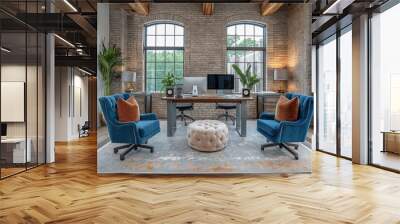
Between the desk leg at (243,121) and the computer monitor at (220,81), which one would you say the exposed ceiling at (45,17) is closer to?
the computer monitor at (220,81)

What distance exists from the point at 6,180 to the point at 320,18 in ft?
15.9

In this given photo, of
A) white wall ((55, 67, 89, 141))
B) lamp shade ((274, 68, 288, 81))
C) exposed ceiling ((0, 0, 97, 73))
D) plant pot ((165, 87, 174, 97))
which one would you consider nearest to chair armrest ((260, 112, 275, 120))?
lamp shade ((274, 68, 288, 81))

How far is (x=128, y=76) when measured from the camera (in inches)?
154

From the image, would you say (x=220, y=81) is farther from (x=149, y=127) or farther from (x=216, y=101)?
(x=149, y=127)

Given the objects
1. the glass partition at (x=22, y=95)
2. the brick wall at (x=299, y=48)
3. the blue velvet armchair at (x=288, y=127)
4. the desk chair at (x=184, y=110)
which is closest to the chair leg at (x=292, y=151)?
the blue velvet armchair at (x=288, y=127)

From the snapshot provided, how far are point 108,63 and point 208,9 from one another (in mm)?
1447

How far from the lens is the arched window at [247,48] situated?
12.5 ft

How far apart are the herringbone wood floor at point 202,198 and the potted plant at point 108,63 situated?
4.15ft

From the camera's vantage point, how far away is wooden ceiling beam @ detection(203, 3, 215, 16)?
4115 mm

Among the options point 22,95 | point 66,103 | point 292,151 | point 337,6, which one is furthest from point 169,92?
point 66,103

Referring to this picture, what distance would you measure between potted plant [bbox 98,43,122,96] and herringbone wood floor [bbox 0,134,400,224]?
4.15 feet

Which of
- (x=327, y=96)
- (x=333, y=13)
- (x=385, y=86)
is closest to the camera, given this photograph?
(x=333, y=13)

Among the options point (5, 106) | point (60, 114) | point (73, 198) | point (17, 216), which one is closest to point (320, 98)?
point (73, 198)

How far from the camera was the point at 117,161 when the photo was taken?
425cm
